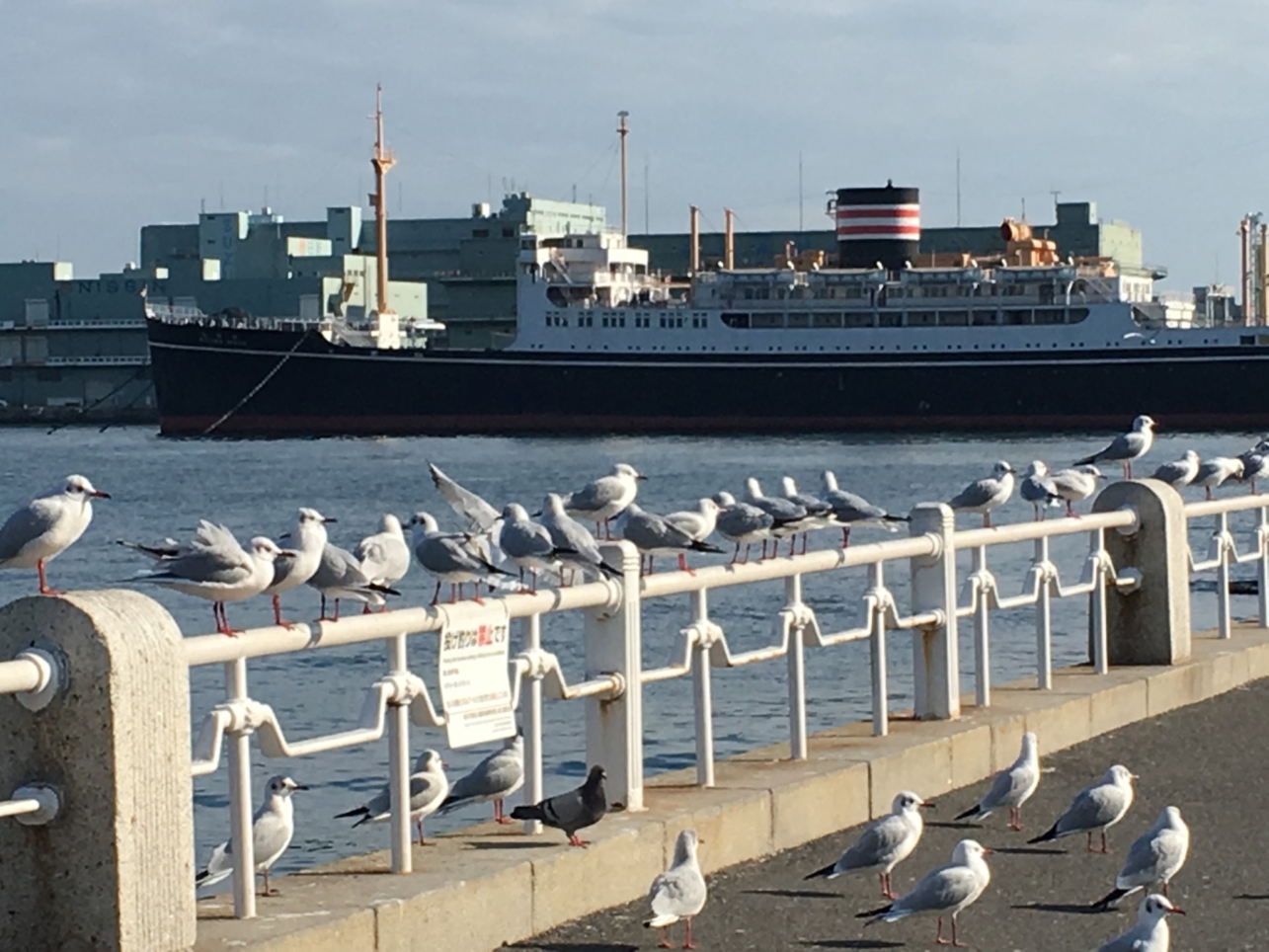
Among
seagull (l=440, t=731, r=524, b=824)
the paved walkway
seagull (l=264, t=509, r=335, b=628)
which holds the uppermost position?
seagull (l=264, t=509, r=335, b=628)

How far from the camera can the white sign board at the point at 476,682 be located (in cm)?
636

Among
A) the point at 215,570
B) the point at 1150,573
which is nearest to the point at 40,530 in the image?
the point at 215,570

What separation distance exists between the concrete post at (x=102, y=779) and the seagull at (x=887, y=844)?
81.4 inches

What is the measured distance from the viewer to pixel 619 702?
7.17m

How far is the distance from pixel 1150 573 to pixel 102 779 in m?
6.76

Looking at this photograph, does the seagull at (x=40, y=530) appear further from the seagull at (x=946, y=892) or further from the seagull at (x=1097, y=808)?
the seagull at (x=1097, y=808)

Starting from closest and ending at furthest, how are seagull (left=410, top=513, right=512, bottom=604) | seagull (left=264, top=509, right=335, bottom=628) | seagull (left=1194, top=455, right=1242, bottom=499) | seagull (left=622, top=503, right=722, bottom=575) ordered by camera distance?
seagull (left=264, top=509, right=335, bottom=628), seagull (left=410, top=513, right=512, bottom=604), seagull (left=622, top=503, right=722, bottom=575), seagull (left=1194, top=455, right=1242, bottom=499)

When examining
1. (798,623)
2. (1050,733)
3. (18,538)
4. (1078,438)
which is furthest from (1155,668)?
(1078,438)

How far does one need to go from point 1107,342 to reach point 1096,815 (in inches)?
3318

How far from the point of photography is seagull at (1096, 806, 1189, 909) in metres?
6.46

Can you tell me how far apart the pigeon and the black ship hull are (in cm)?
8277

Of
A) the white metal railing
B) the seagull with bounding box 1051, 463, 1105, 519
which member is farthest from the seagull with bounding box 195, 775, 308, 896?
the seagull with bounding box 1051, 463, 1105, 519

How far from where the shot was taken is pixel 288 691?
2139 centimetres

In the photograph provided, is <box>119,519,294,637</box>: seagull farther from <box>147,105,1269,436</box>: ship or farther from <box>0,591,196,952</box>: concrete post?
<box>147,105,1269,436</box>: ship
